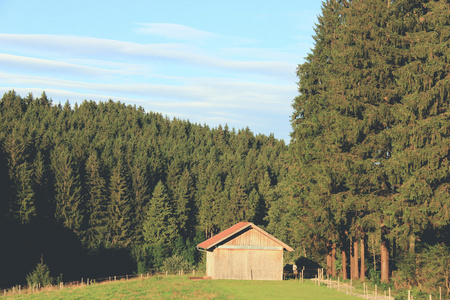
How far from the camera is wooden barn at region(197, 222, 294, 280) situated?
46.7 m

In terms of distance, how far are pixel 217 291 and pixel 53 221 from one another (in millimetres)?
49336

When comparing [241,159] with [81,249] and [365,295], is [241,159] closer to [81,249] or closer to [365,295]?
[81,249]

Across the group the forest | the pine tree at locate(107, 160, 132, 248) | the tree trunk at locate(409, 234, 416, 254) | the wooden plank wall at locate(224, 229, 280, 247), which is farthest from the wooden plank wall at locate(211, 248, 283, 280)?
the pine tree at locate(107, 160, 132, 248)

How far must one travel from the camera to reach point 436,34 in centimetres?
3056

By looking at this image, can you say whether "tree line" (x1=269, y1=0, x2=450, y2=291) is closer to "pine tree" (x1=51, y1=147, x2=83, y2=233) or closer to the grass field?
the grass field

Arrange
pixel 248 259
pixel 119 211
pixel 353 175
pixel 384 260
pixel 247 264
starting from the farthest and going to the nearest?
pixel 119 211 < pixel 248 259 < pixel 247 264 < pixel 384 260 < pixel 353 175

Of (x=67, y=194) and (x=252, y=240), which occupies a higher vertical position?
(x=67, y=194)

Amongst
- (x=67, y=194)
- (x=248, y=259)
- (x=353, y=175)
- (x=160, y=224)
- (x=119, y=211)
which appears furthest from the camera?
(x=119, y=211)

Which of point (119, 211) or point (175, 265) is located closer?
point (175, 265)

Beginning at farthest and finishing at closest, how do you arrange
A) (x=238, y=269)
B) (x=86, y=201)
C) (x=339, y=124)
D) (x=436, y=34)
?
(x=86, y=201) → (x=238, y=269) → (x=339, y=124) → (x=436, y=34)

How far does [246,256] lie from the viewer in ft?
154

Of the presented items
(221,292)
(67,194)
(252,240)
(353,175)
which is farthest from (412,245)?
(67,194)

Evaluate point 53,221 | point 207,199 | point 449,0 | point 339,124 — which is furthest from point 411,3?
point 207,199

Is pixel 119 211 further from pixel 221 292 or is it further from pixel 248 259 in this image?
pixel 221 292
